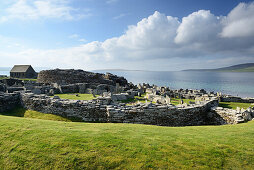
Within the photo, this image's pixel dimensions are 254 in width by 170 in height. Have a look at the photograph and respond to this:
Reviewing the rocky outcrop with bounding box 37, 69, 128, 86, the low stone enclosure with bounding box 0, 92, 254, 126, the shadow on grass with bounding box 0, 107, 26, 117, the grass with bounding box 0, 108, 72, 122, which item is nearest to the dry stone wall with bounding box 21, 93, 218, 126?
the low stone enclosure with bounding box 0, 92, 254, 126

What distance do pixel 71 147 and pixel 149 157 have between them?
3276 millimetres

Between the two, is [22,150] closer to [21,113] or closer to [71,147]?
[71,147]

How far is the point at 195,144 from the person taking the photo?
666 cm

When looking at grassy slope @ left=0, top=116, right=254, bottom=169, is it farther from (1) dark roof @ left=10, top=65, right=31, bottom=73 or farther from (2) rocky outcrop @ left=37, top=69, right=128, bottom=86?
(1) dark roof @ left=10, top=65, right=31, bottom=73

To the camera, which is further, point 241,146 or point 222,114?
point 222,114

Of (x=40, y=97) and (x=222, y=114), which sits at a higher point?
(x=40, y=97)

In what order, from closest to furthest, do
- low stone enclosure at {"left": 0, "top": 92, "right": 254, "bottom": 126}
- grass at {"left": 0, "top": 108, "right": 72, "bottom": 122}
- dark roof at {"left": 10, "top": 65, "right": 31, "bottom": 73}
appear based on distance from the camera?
low stone enclosure at {"left": 0, "top": 92, "right": 254, "bottom": 126}, grass at {"left": 0, "top": 108, "right": 72, "bottom": 122}, dark roof at {"left": 10, "top": 65, "right": 31, "bottom": 73}

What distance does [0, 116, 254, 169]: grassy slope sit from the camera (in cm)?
541

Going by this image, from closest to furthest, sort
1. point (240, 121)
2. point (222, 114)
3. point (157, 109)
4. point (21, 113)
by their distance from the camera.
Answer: point (240, 121) < point (157, 109) < point (222, 114) < point (21, 113)

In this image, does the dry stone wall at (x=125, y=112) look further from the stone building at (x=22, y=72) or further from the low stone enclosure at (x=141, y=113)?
the stone building at (x=22, y=72)

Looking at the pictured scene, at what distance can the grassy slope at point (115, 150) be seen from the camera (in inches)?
213

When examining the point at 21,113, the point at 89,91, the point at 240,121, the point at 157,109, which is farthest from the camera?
the point at 89,91

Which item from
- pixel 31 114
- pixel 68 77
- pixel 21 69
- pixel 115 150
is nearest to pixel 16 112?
pixel 31 114

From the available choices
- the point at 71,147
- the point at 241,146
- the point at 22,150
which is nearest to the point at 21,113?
the point at 22,150
